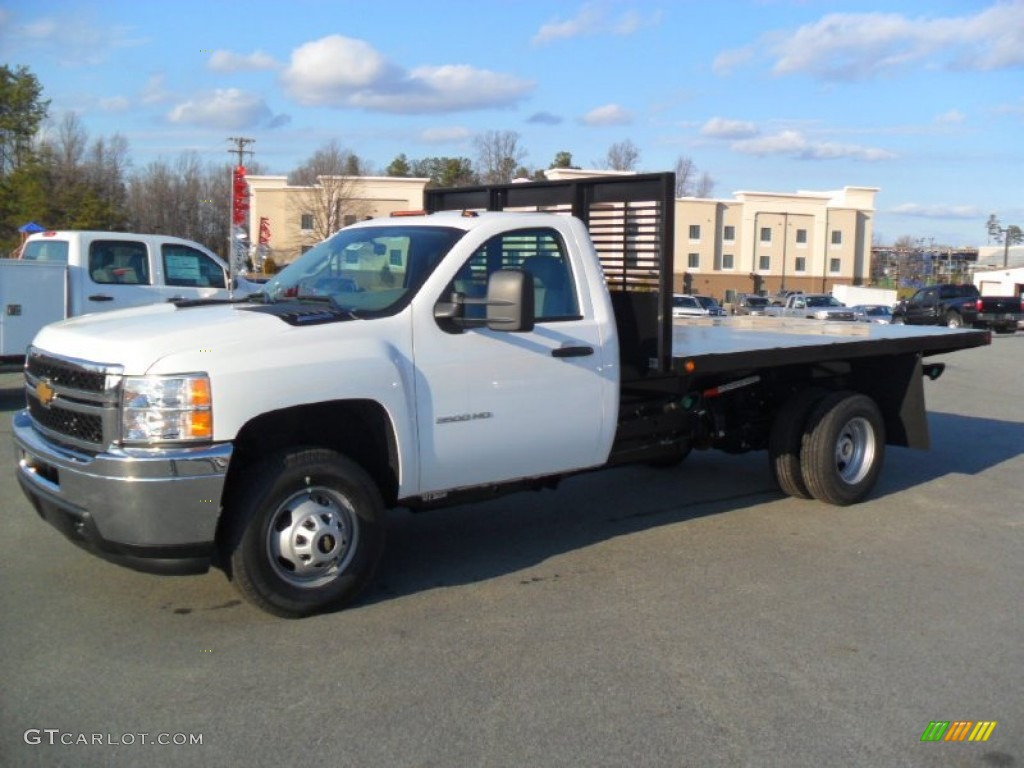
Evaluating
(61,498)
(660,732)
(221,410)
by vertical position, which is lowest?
(660,732)

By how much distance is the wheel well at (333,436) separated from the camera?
5039mm

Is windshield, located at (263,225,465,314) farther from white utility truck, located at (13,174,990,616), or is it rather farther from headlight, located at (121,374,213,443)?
headlight, located at (121,374,213,443)

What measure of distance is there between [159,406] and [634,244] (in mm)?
3422

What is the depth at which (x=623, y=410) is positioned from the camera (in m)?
6.57

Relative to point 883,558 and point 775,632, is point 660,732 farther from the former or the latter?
point 883,558

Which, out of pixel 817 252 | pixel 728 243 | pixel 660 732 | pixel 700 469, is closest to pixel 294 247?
pixel 728 243

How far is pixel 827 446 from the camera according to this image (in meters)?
7.58

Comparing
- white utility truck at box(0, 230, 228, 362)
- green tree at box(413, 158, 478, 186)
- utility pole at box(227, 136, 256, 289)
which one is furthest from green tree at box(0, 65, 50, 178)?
white utility truck at box(0, 230, 228, 362)

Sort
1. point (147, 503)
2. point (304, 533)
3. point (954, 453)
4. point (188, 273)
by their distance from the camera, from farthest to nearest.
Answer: point (188, 273) → point (954, 453) → point (304, 533) → point (147, 503)

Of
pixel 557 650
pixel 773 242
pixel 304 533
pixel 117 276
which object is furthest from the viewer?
pixel 773 242

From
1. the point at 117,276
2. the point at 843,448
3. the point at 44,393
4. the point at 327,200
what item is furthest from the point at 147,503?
the point at 327,200

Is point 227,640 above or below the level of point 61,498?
below

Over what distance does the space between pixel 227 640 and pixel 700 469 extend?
5.50 metres

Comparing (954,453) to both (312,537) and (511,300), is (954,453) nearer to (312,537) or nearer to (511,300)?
(511,300)
